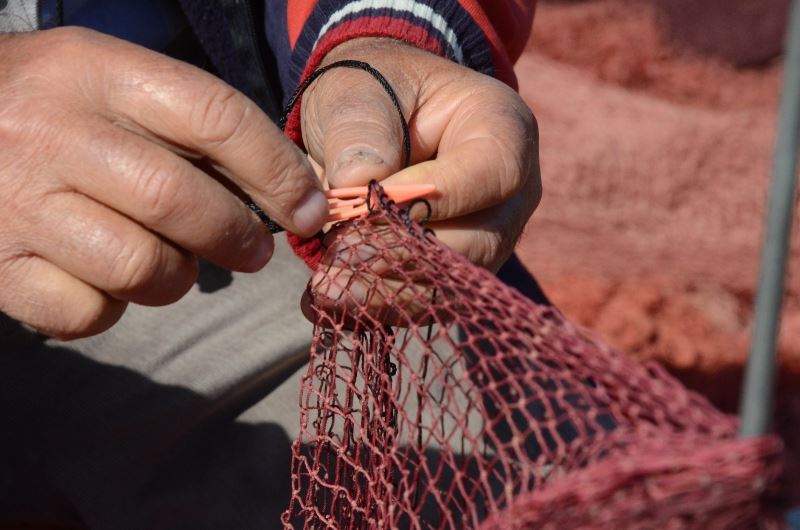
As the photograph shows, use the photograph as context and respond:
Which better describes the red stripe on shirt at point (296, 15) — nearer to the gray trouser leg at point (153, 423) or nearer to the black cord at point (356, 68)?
the black cord at point (356, 68)

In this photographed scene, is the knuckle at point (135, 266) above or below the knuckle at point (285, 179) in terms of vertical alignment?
below

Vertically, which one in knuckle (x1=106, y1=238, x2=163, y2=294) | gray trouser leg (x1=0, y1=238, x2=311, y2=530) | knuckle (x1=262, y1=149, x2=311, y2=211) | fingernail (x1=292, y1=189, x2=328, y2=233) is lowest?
gray trouser leg (x1=0, y1=238, x2=311, y2=530)

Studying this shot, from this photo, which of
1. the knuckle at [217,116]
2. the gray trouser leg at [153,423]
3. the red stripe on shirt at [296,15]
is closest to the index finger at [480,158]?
the knuckle at [217,116]

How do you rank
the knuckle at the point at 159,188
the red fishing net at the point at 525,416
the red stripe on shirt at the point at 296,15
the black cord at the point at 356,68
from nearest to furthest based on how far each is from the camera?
the red fishing net at the point at 525,416 → the knuckle at the point at 159,188 → the black cord at the point at 356,68 → the red stripe on shirt at the point at 296,15

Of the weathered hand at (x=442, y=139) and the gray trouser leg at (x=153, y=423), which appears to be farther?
the gray trouser leg at (x=153, y=423)

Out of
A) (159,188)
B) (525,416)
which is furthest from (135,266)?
(525,416)

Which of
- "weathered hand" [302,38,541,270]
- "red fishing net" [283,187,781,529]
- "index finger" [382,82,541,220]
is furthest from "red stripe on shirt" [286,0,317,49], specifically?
"red fishing net" [283,187,781,529]

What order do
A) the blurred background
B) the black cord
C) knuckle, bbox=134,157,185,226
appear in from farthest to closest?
1. the blurred background
2. the black cord
3. knuckle, bbox=134,157,185,226

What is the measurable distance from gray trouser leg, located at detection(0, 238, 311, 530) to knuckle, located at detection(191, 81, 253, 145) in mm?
477

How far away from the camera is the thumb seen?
2.28 feet

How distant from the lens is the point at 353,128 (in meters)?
0.72

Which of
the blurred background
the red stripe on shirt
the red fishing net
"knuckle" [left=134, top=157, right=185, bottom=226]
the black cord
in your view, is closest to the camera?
the red fishing net

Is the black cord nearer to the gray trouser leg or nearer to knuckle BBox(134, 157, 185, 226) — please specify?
knuckle BBox(134, 157, 185, 226)

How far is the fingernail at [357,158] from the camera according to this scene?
0.69 metres
